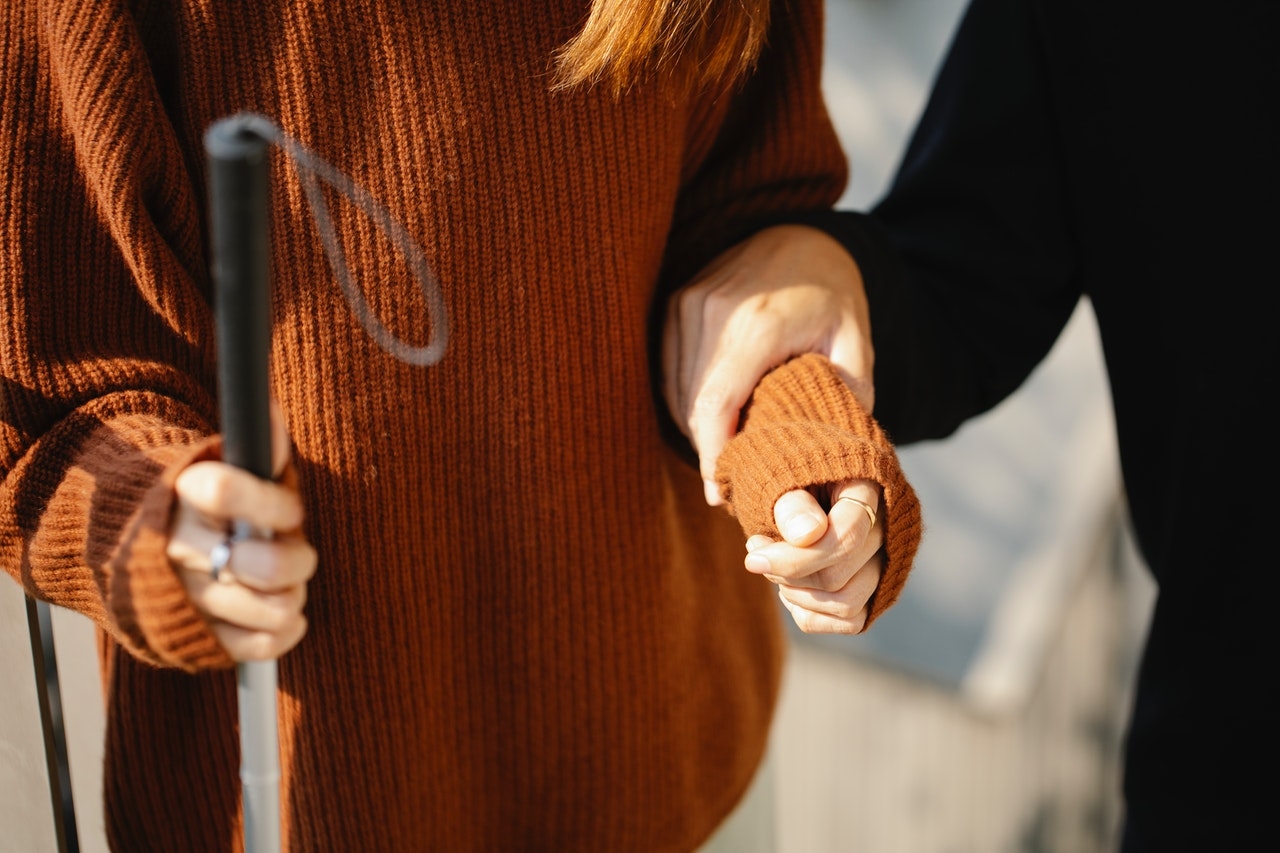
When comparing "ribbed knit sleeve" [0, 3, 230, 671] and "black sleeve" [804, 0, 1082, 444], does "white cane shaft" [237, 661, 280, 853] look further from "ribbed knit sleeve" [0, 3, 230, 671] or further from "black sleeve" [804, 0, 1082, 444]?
"black sleeve" [804, 0, 1082, 444]

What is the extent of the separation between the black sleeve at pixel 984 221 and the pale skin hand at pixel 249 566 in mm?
448

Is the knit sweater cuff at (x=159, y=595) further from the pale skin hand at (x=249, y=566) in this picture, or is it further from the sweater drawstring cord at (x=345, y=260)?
the sweater drawstring cord at (x=345, y=260)

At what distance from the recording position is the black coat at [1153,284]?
738 millimetres

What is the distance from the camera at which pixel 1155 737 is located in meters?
0.82

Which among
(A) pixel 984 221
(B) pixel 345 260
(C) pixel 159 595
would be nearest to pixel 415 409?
(B) pixel 345 260

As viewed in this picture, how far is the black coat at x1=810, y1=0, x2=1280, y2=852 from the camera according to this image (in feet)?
2.42

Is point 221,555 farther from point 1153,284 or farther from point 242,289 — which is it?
point 1153,284

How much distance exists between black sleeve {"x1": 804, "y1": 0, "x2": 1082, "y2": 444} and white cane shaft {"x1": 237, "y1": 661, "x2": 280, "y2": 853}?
1.48ft

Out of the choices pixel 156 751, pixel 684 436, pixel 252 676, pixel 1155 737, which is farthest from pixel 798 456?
pixel 1155 737

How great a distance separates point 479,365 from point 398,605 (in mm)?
130

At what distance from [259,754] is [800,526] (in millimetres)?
241

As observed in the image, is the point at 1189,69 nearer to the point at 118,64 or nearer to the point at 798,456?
the point at 798,456

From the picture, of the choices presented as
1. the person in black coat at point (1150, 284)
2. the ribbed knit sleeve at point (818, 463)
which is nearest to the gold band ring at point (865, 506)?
the ribbed knit sleeve at point (818, 463)

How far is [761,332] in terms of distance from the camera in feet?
1.99
